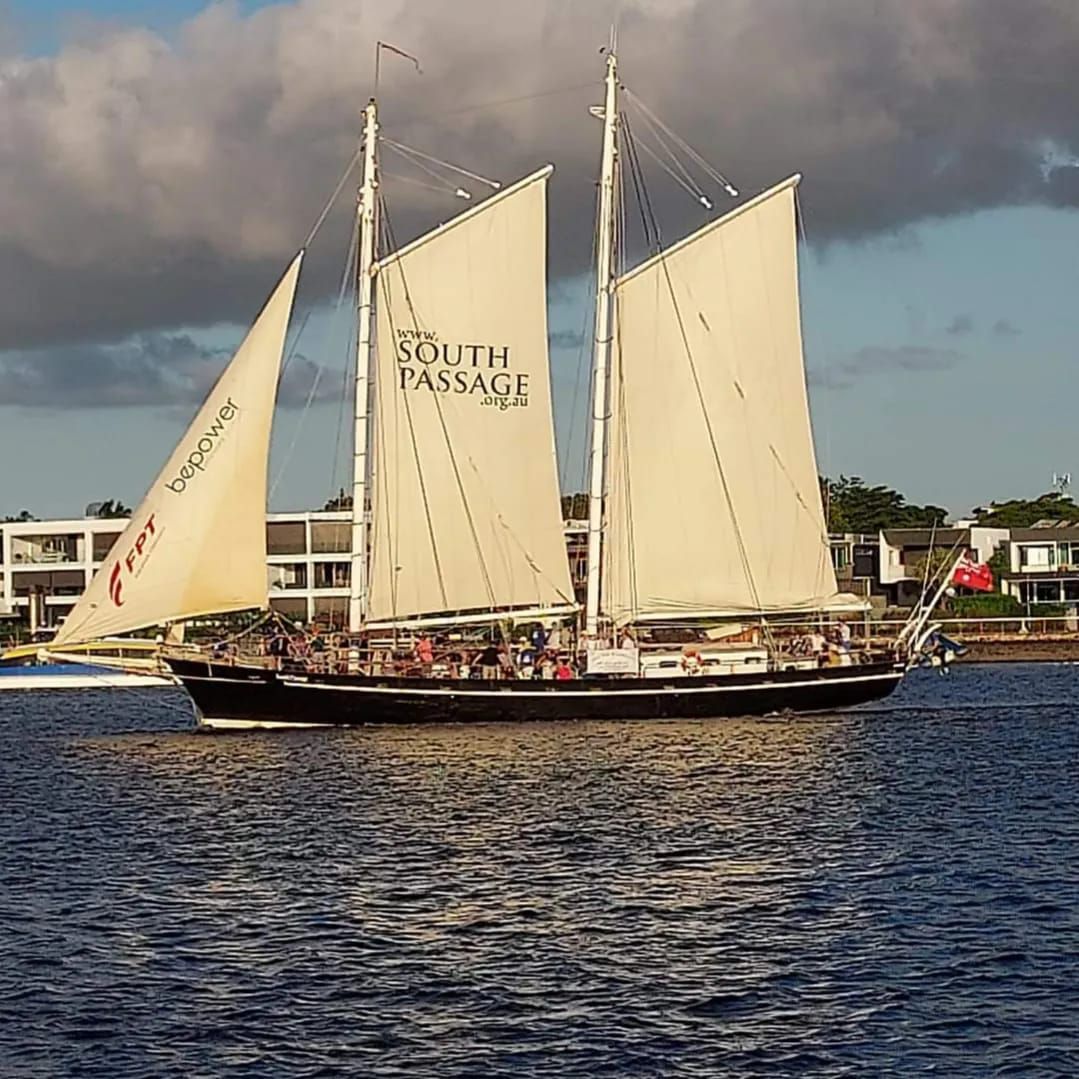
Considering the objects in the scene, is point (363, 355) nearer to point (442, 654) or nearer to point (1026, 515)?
point (442, 654)

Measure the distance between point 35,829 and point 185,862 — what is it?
25.0ft

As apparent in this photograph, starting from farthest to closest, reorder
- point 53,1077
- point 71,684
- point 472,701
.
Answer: point 71,684, point 472,701, point 53,1077

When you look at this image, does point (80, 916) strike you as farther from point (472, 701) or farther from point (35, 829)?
point (472, 701)

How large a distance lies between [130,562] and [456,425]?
39.6 feet

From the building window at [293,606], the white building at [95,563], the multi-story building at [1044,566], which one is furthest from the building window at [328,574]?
the multi-story building at [1044,566]

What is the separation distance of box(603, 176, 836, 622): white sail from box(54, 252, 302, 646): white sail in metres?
12.7

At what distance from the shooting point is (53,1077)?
26016 millimetres

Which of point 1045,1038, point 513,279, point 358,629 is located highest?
point 513,279

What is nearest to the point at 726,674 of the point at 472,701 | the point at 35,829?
the point at 472,701

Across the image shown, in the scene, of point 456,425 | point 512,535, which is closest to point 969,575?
point 512,535

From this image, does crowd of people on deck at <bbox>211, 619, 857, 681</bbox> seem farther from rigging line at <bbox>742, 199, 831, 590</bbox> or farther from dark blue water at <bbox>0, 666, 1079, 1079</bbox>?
dark blue water at <bbox>0, 666, 1079, 1079</bbox>

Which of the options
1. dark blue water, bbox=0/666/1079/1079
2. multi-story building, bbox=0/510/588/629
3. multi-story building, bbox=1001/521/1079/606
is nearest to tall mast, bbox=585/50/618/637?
dark blue water, bbox=0/666/1079/1079

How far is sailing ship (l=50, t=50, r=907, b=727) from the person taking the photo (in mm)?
70562

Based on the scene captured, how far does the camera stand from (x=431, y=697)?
228 ft
